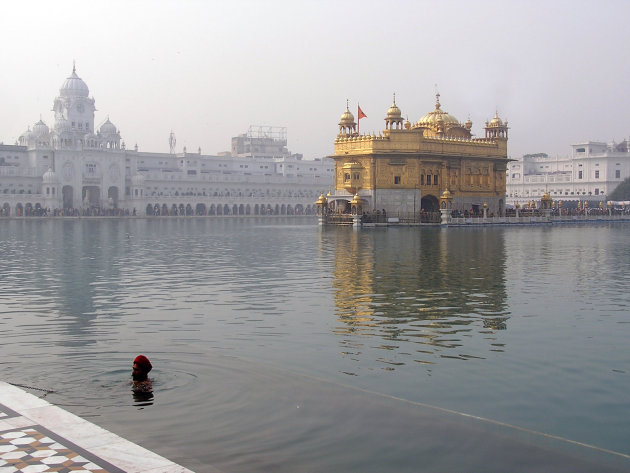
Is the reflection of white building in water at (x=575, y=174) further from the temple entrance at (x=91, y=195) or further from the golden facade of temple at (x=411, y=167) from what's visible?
the temple entrance at (x=91, y=195)

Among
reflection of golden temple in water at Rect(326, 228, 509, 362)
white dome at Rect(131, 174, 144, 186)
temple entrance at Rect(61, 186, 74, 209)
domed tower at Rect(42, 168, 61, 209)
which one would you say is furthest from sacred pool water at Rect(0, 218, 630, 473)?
white dome at Rect(131, 174, 144, 186)

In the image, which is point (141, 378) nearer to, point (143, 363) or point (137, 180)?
point (143, 363)

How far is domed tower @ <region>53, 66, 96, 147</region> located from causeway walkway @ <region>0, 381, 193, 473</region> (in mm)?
102563

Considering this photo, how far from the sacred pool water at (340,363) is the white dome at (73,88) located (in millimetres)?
91621

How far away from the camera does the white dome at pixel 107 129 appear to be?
11000 cm

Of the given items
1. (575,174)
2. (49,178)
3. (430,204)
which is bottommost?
(430,204)

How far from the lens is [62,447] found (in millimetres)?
6625

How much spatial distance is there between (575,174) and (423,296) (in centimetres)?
11352

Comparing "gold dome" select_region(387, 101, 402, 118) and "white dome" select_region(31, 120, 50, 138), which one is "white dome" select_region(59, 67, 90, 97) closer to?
"white dome" select_region(31, 120, 50, 138)

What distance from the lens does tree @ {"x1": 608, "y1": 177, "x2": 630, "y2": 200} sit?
367 feet

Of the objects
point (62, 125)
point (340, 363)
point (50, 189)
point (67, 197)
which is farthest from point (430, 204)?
point (62, 125)

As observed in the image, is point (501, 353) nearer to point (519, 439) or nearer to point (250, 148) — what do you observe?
point (519, 439)

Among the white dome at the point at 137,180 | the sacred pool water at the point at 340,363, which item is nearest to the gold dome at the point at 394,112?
the sacred pool water at the point at 340,363

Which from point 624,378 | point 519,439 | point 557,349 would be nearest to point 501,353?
point 557,349
